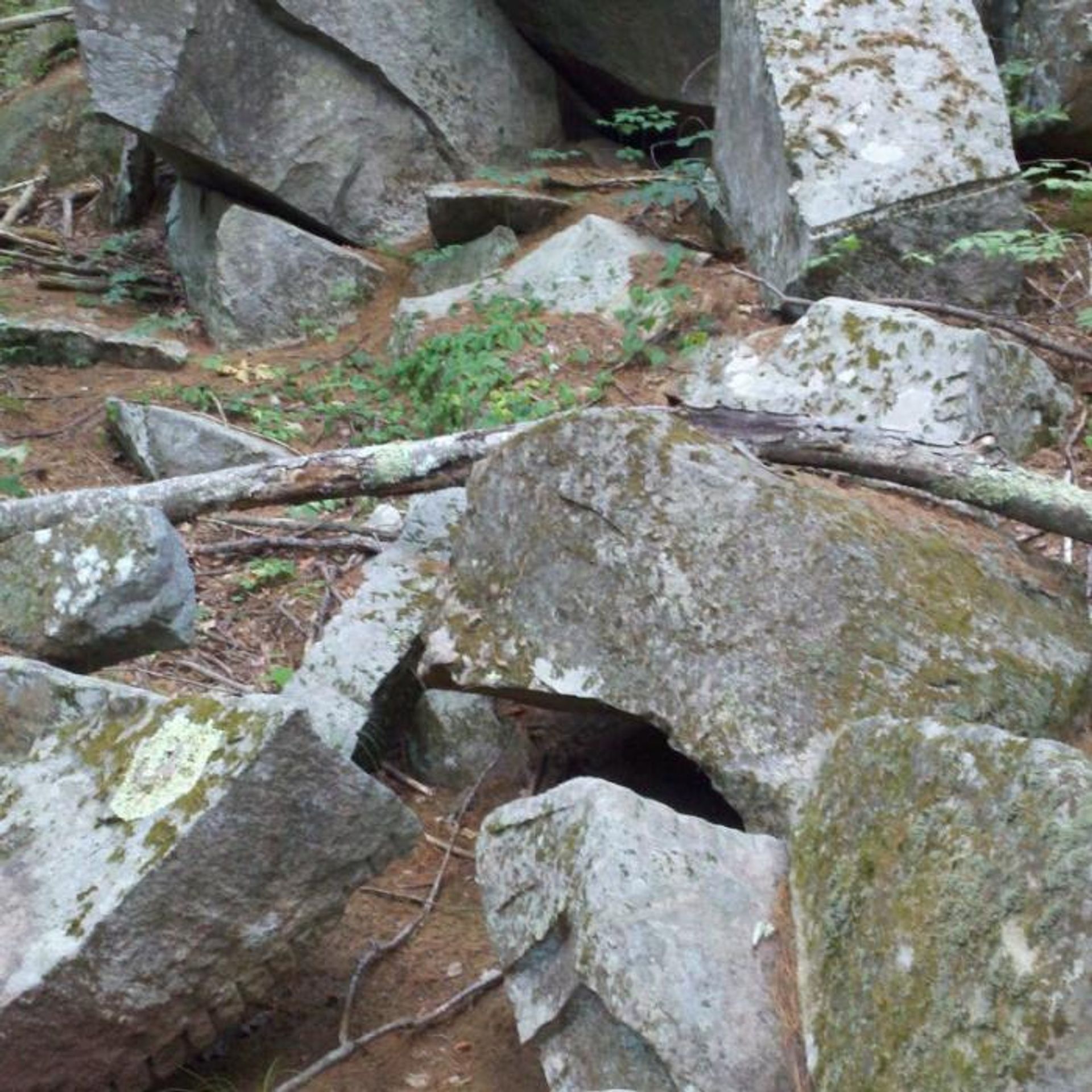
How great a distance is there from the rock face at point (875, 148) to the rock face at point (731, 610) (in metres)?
2.92

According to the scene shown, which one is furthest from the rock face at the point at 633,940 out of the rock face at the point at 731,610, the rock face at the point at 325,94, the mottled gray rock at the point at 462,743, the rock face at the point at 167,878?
the rock face at the point at 325,94

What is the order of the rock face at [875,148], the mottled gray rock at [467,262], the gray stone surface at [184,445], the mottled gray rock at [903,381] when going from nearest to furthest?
the mottled gray rock at [903,381], the rock face at [875,148], the gray stone surface at [184,445], the mottled gray rock at [467,262]

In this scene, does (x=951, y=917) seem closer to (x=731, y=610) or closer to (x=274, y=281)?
(x=731, y=610)

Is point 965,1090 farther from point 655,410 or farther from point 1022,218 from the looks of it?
point 1022,218

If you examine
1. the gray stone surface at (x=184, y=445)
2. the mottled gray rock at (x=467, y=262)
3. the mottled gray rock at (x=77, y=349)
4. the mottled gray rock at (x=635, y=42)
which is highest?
the mottled gray rock at (x=635, y=42)

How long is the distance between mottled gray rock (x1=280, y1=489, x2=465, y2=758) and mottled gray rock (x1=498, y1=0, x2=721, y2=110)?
569 cm

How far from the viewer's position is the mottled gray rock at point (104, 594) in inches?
171

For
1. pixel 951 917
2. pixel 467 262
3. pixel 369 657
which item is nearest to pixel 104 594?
pixel 369 657

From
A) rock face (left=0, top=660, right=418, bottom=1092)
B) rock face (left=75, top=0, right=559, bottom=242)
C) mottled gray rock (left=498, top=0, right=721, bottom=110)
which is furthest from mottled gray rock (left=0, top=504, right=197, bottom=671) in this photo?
mottled gray rock (left=498, top=0, right=721, bottom=110)

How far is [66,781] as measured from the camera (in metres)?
3.43

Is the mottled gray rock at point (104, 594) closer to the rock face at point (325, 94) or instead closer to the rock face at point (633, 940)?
the rock face at point (633, 940)

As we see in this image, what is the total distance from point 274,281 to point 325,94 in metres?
1.35

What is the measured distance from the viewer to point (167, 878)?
3.06m

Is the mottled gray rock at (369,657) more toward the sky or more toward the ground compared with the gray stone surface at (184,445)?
more toward the sky
